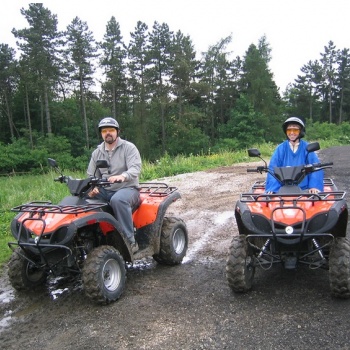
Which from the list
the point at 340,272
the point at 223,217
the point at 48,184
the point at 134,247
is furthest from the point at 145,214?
the point at 48,184

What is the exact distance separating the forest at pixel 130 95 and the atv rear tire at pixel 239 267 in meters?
33.5

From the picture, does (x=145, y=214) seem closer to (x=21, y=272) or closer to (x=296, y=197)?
(x=21, y=272)

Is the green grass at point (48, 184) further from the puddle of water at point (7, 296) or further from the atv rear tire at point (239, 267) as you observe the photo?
the atv rear tire at point (239, 267)

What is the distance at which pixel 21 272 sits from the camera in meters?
4.34

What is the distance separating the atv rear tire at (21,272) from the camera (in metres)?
4.31

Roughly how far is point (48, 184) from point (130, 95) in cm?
3719

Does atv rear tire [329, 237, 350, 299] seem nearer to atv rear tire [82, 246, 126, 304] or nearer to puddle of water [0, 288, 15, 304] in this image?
atv rear tire [82, 246, 126, 304]

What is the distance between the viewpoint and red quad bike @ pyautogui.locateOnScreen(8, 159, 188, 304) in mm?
3877

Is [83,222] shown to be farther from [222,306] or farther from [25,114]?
[25,114]

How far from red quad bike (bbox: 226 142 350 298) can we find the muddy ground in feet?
0.90

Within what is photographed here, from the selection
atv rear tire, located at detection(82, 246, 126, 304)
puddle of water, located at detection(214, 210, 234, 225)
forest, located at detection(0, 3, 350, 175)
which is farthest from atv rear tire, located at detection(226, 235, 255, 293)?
forest, located at detection(0, 3, 350, 175)

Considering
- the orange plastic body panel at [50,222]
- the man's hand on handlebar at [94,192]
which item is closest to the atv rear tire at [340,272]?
the orange plastic body panel at [50,222]

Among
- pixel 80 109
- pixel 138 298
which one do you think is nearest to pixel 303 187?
pixel 138 298

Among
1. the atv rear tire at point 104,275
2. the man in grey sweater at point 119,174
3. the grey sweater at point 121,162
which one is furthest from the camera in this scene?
the grey sweater at point 121,162
